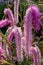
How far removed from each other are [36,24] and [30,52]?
83 mm

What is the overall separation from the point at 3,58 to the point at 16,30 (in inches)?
4.4

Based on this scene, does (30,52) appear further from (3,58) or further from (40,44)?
(40,44)

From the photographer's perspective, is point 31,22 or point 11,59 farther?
point 11,59

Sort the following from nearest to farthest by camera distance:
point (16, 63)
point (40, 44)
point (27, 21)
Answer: point (27, 21) → point (16, 63) → point (40, 44)

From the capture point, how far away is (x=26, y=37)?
0.50 m

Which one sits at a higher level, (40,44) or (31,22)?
(31,22)

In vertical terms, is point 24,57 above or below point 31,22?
below

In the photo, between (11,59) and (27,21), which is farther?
(11,59)

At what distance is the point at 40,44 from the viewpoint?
79cm

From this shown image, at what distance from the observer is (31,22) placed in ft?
1.61

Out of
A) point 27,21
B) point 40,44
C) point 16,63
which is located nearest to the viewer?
point 27,21

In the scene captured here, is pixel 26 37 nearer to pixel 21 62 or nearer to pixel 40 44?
pixel 21 62

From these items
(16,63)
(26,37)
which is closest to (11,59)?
(16,63)

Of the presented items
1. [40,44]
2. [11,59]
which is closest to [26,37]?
[11,59]
